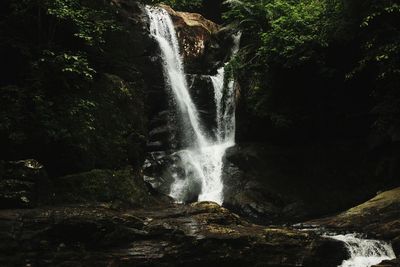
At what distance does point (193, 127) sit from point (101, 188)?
7.56 metres

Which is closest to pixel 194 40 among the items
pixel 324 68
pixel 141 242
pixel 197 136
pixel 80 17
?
pixel 197 136

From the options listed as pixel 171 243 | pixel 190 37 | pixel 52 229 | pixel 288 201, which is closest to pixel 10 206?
pixel 52 229

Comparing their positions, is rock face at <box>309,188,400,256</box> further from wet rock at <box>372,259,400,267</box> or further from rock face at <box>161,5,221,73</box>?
rock face at <box>161,5,221,73</box>

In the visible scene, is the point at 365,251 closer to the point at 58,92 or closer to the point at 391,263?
the point at 391,263

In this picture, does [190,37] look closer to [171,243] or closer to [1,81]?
[1,81]

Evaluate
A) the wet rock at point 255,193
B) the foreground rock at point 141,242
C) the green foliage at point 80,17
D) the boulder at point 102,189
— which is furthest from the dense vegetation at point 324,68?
the foreground rock at point 141,242

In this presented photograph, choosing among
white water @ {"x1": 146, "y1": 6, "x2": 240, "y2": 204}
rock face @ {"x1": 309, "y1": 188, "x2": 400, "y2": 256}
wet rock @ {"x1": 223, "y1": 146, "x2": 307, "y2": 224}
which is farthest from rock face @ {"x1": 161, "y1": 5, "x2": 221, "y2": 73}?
rock face @ {"x1": 309, "y1": 188, "x2": 400, "y2": 256}

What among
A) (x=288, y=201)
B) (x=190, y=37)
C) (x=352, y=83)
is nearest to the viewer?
(x=288, y=201)

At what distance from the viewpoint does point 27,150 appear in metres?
9.63

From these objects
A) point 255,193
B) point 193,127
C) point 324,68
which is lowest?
point 255,193

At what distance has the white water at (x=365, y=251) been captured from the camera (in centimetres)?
796

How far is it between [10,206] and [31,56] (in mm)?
4532

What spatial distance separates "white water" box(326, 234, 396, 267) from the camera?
796 centimetres

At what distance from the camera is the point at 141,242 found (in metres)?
6.97
